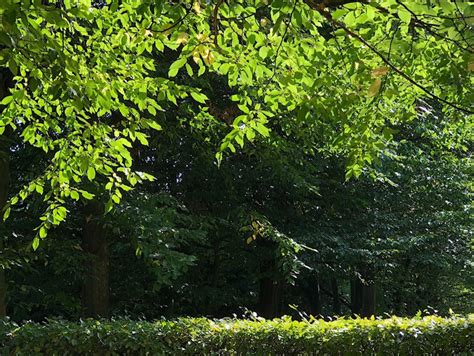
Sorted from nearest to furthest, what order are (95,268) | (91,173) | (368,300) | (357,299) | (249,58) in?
(249,58) → (91,173) → (95,268) → (368,300) → (357,299)

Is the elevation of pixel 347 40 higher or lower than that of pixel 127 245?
higher

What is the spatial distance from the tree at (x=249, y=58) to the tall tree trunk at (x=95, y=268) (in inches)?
146

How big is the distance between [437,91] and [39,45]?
10.3 ft

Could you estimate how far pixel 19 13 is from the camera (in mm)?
2336

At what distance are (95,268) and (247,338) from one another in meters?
4.15

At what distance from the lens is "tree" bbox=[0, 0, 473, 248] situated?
8.71ft

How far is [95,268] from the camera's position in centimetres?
830

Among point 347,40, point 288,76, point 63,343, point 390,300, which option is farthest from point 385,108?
point 390,300

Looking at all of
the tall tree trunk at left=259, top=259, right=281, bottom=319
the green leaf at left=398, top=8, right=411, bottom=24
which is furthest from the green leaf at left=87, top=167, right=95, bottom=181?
the tall tree trunk at left=259, top=259, right=281, bottom=319

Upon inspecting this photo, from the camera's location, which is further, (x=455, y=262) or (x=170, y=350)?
(x=455, y=262)

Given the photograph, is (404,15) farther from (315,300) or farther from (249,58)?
(315,300)

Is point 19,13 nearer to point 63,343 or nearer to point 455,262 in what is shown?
point 63,343

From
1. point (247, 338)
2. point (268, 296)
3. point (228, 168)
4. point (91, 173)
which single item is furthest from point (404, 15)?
point (268, 296)

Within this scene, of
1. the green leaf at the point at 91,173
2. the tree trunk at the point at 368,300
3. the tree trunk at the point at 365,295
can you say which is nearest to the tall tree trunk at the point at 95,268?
the green leaf at the point at 91,173
